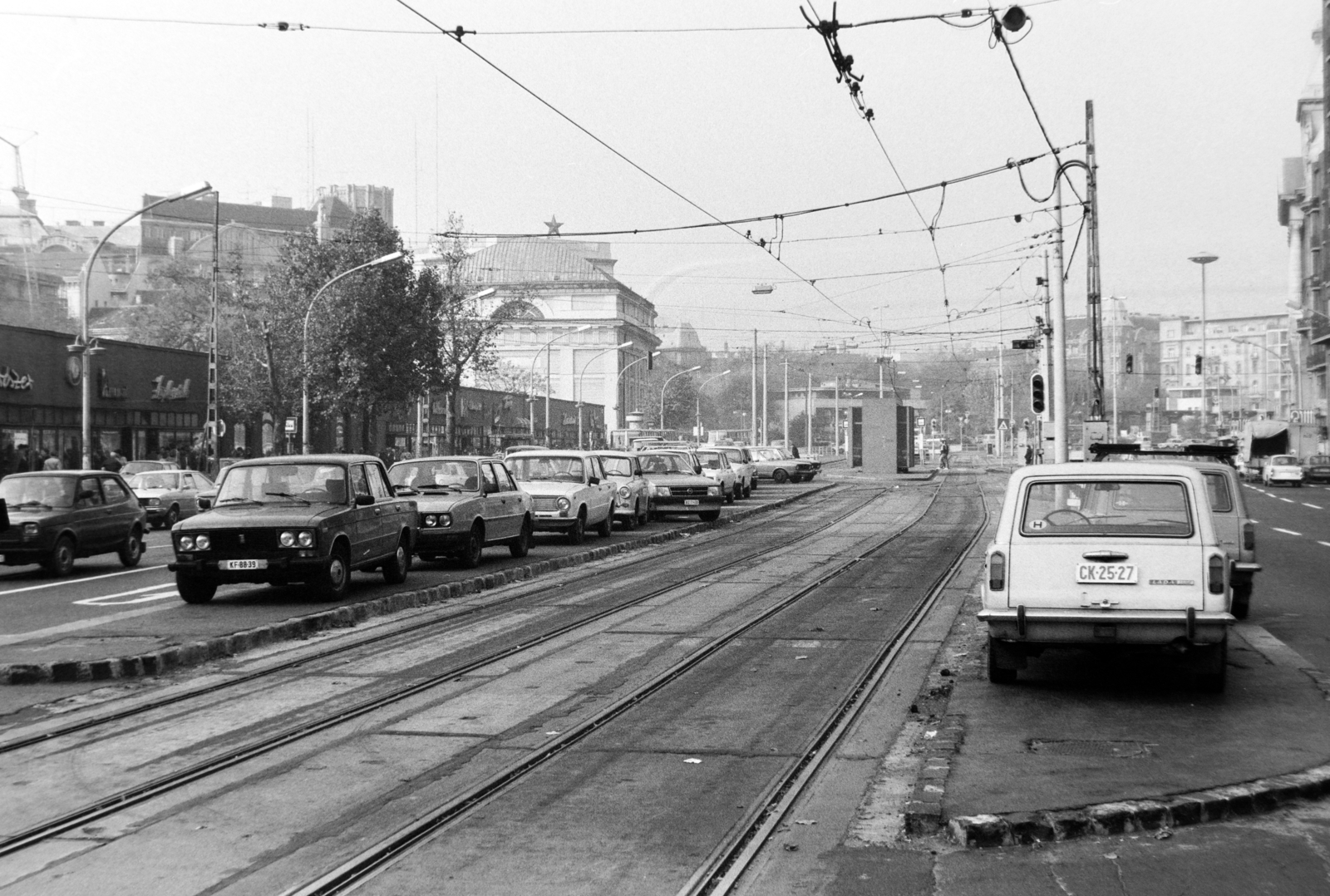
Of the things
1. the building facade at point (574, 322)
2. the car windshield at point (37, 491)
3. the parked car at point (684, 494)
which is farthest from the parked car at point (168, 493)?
the building facade at point (574, 322)

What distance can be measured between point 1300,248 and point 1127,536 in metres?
122

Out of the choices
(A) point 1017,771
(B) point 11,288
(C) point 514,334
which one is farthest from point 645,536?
(B) point 11,288

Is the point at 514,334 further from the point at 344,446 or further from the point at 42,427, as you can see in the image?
the point at 42,427

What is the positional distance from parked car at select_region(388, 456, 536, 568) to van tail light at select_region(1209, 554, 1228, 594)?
12.2m

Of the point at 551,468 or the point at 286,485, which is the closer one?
the point at 286,485

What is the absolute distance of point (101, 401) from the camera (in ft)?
159

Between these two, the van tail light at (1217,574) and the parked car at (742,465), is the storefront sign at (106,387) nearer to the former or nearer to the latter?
the parked car at (742,465)

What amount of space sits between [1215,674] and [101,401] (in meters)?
45.8

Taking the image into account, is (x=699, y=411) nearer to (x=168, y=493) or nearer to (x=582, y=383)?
(x=582, y=383)

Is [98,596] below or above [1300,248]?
below

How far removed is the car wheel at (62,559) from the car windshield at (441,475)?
4.59 meters

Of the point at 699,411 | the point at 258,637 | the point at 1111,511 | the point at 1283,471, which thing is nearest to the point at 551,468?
the point at 258,637

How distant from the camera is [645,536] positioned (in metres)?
27.0

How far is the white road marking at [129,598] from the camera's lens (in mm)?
15906
